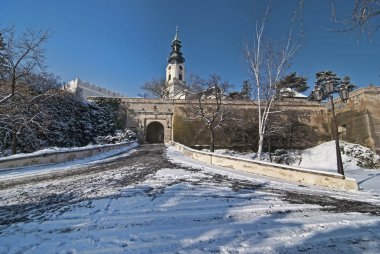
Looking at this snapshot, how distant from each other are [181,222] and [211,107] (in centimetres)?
2613

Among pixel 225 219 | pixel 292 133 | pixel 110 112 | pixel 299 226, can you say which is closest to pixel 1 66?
pixel 225 219

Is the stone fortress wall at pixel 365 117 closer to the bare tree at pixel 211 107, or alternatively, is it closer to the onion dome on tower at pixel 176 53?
the bare tree at pixel 211 107

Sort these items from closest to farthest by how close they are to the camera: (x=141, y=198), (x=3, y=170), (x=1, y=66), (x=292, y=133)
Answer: (x=141, y=198), (x=3, y=170), (x=1, y=66), (x=292, y=133)

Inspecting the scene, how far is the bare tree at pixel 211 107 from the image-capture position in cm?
2288

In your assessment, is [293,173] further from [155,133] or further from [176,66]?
[176,66]

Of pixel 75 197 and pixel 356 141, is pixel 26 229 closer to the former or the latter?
pixel 75 197

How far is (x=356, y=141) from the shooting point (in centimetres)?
2427

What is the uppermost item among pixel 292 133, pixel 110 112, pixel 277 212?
pixel 110 112

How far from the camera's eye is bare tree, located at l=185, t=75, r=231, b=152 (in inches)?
901

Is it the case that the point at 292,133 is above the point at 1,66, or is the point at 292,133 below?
below

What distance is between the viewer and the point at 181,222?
10.2 ft

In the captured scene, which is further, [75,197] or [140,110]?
[140,110]

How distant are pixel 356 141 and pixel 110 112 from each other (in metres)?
28.8

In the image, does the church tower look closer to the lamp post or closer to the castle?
the castle
